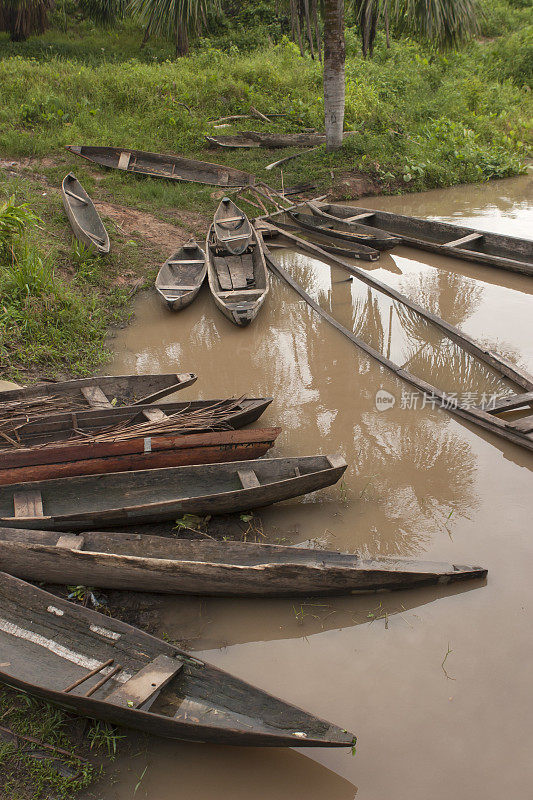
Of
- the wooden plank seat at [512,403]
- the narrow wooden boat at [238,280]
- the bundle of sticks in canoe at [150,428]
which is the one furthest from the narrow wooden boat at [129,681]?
the narrow wooden boat at [238,280]

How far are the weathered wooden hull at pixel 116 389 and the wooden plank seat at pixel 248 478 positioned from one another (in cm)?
120

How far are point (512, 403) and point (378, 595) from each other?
2.56 metres

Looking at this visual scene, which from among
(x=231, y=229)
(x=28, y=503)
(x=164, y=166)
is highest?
(x=164, y=166)

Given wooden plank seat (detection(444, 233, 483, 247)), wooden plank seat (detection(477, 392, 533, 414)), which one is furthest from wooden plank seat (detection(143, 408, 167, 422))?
wooden plank seat (detection(444, 233, 483, 247))

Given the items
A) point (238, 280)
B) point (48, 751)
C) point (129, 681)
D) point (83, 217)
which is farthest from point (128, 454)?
point (83, 217)

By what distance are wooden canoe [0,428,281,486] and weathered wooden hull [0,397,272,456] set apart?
0.69 feet

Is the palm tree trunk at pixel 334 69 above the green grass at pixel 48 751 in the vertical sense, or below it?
above

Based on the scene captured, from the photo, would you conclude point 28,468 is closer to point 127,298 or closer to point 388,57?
point 127,298

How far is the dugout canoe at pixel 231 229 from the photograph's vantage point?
8805mm

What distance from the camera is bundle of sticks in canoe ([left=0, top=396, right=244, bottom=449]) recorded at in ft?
15.0

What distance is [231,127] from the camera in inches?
550

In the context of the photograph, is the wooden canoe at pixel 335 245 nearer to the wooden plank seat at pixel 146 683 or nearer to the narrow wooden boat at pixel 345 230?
the narrow wooden boat at pixel 345 230

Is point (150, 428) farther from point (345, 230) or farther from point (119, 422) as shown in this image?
point (345, 230)

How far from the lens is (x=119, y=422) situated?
16.2ft
